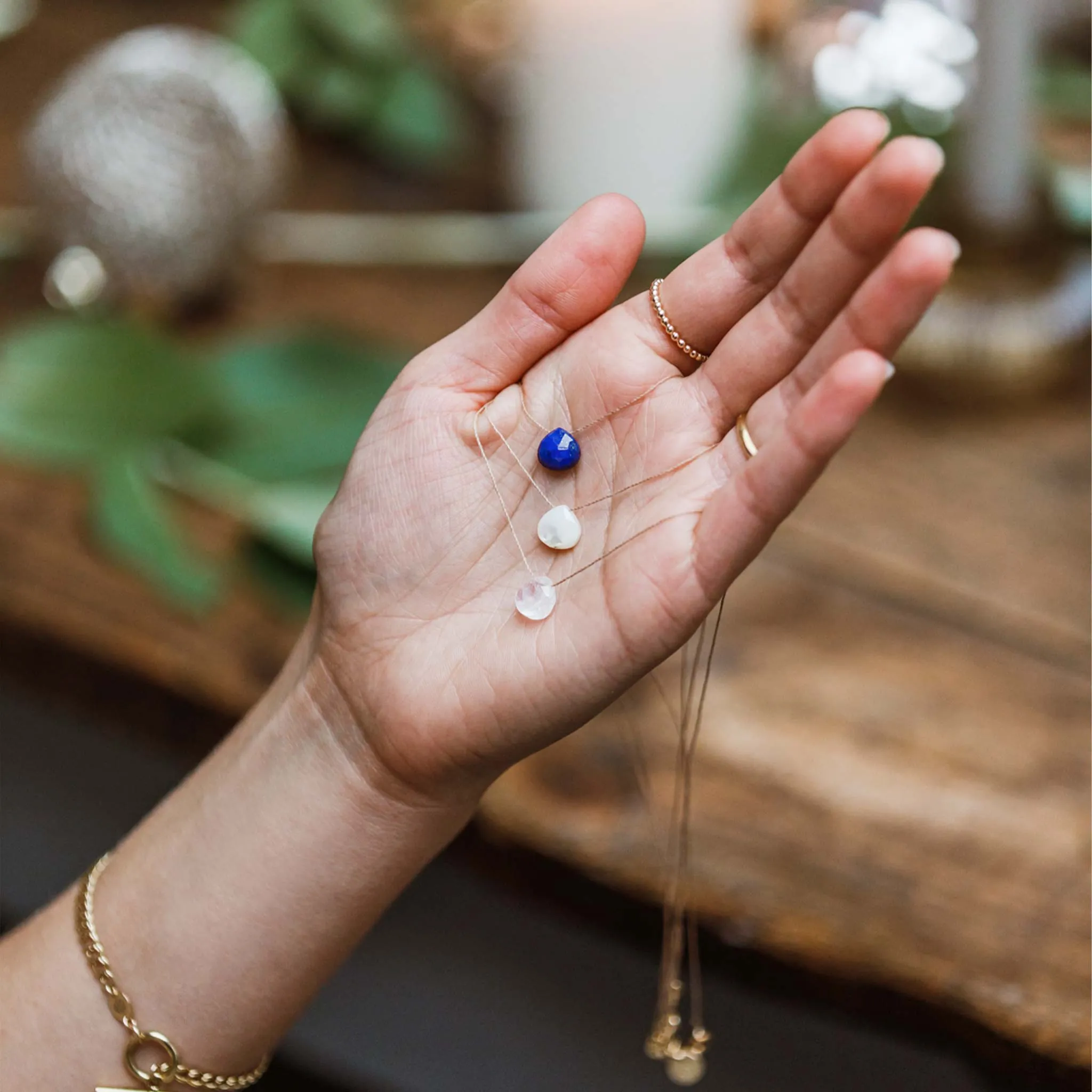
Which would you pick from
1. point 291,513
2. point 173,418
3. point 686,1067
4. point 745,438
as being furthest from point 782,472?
point 173,418

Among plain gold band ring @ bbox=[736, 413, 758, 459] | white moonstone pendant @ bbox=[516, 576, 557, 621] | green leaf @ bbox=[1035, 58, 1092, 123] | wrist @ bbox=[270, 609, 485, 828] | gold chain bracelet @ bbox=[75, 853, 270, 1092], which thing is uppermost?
green leaf @ bbox=[1035, 58, 1092, 123]

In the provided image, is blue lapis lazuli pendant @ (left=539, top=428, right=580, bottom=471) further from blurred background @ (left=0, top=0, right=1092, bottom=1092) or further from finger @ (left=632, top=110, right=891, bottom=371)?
blurred background @ (left=0, top=0, right=1092, bottom=1092)

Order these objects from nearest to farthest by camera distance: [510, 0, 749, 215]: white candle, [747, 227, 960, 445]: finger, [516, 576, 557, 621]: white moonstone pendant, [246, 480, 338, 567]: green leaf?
[747, 227, 960, 445]: finger → [516, 576, 557, 621]: white moonstone pendant → [246, 480, 338, 567]: green leaf → [510, 0, 749, 215]: white candle

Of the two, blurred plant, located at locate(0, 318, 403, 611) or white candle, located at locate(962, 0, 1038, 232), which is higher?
white candle, located at locate(962, 0, 1038, 232)

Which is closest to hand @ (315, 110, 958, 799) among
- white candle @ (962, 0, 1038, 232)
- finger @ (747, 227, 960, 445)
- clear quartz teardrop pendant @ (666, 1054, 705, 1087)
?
finger @ (747, 227, 960, 445)

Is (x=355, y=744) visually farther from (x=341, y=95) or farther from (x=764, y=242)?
(x=341, y=95)

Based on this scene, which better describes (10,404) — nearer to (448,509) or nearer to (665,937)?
(448,509)

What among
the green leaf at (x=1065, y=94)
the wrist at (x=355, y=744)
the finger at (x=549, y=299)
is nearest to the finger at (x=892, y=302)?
the finger at (x=549, y=299)

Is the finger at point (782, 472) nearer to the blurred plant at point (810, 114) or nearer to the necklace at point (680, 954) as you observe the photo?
the necklace at point (680, 954)
